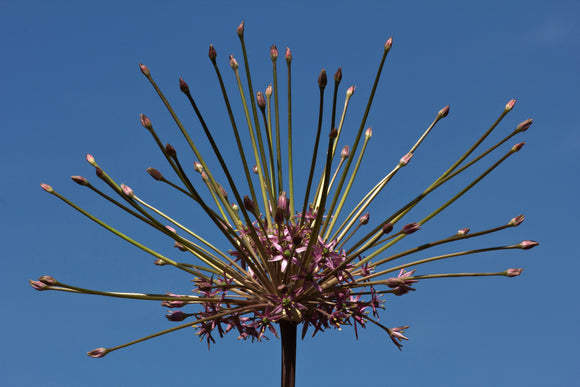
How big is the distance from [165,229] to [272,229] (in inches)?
Result: 49.7

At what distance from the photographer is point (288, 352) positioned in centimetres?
687

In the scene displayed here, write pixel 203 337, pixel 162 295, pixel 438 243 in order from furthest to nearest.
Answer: pixel 203 337
pixel 162 295
pixel 438 243

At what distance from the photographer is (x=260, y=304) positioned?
6.55 m

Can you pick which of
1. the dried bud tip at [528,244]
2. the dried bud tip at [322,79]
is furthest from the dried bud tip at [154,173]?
the dried bud tip at [528,244]

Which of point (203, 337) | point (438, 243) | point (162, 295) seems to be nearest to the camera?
point (438, 243)

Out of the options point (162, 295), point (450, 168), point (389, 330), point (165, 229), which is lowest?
point (389, 330)

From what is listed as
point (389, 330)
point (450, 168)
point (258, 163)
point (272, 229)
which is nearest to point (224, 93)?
point (258, 163)

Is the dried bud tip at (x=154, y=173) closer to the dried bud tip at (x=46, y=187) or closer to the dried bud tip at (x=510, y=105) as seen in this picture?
A: the dried bud tip at (x=46, y=187)

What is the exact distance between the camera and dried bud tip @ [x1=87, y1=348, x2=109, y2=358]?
20.6ft

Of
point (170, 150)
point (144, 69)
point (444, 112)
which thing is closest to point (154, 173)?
point (170, 150)

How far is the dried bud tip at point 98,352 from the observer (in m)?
6.27

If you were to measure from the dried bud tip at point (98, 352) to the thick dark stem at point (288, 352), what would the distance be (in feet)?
6.02

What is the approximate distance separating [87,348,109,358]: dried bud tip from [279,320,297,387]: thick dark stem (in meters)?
1.84

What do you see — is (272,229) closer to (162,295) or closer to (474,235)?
(162,295)
